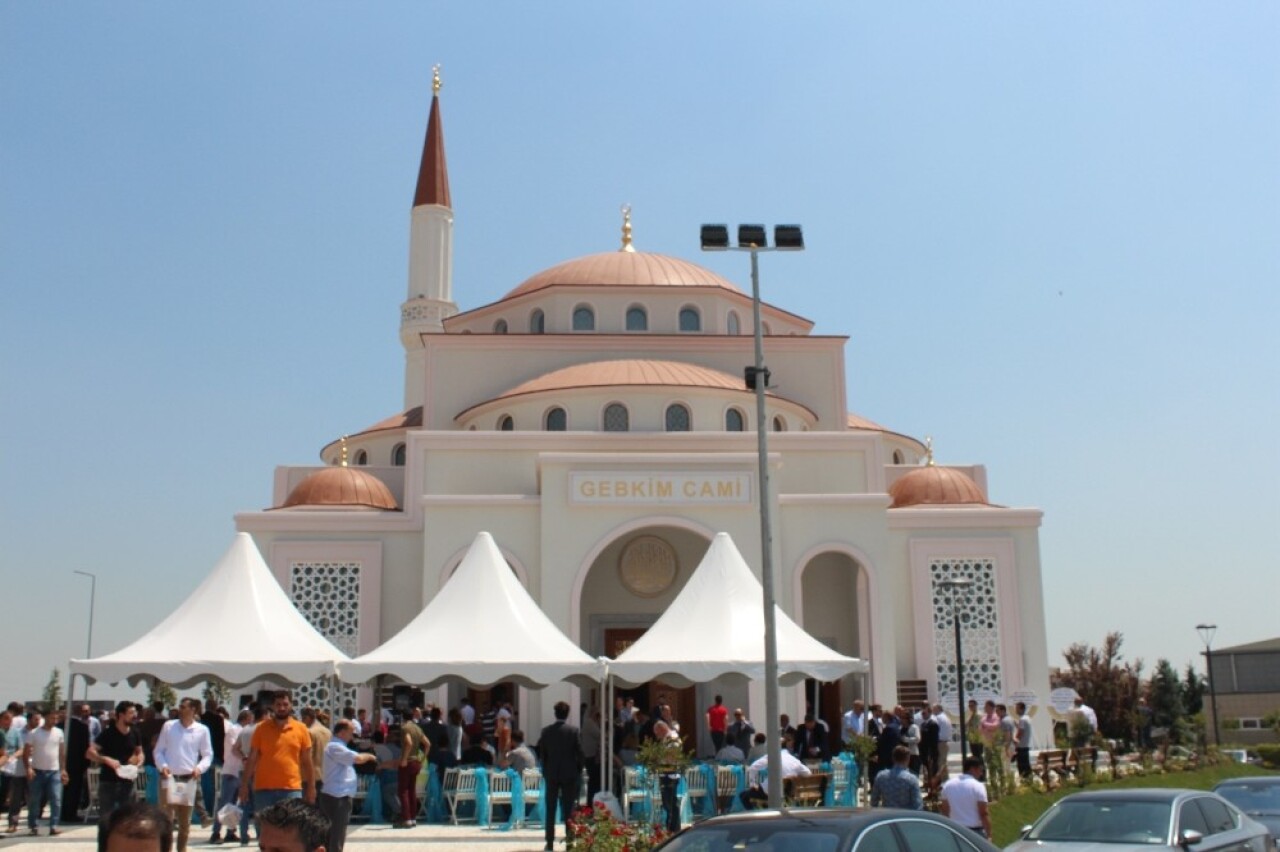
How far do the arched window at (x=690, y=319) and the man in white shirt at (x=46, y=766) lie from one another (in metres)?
20.0

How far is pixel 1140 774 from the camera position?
20578 millimetres

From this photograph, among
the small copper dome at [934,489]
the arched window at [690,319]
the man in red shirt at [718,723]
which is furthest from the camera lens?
the arched window at [690,319]

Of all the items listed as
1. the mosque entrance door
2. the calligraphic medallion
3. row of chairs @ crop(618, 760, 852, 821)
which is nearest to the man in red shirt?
row of chairs @ crop(618, 760, 852, 821)

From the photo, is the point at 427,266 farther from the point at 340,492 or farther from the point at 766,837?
the point at 766,837

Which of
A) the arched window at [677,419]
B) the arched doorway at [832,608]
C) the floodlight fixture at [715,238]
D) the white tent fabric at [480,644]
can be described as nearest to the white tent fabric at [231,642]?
the white tent fabric at [480,644]

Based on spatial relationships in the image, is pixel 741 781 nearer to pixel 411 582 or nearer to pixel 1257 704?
pixel 411 582

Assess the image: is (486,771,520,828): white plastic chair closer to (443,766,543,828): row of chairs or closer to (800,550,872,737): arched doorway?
(443,766,543,828): row of chairs

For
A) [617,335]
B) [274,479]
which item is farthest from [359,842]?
[274,479]

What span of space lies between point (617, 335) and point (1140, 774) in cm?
1515

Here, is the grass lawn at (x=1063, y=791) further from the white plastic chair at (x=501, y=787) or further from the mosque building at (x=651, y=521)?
the white plastic chair at (x=501, y=787)

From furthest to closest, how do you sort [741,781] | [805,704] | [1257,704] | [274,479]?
1. [1257,704]
2. [274,479]
3. [805,704]
4. [741,781]

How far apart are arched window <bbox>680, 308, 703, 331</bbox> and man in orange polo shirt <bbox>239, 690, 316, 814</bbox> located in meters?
22.5

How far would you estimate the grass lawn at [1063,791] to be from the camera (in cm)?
1533

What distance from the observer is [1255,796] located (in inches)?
495
